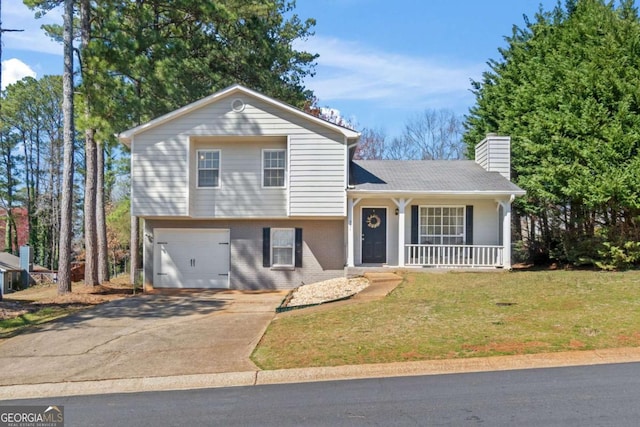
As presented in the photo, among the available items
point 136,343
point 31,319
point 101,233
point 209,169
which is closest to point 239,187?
point 209,169

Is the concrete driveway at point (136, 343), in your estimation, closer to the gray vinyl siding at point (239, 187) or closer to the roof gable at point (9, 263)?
the gray vinyl siding at point (239, 187)

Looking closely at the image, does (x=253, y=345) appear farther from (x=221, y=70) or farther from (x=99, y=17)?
(x=221, y=70)

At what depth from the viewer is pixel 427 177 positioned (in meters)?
18.4

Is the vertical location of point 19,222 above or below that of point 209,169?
below

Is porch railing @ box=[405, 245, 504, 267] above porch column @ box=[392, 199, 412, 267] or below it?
below

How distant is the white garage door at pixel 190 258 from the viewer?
17406mm

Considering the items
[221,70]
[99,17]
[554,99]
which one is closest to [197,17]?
[221,70]

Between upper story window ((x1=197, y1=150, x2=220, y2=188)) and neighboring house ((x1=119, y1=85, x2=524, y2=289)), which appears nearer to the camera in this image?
neighboring house ((x1=119, y1=85, x2=524, y2=289))

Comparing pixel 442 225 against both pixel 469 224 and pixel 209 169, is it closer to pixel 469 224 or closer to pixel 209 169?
pixel 469 224

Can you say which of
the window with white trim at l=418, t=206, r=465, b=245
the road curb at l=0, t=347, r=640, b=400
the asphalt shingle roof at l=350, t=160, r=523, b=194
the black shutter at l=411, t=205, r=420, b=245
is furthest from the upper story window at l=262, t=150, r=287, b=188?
the road curb at l=0, t=347, r=640, b=400

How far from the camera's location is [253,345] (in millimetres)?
8602

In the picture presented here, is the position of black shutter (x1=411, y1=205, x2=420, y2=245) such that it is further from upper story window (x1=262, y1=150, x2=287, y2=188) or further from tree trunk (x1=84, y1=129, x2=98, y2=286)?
tree trunk (x1=84, y1=129, x2=98, y2=286)

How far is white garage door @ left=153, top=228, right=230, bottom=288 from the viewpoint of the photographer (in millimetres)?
17406

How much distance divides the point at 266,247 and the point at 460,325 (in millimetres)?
9241
